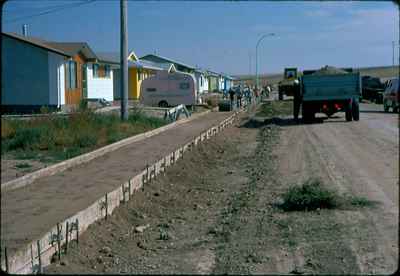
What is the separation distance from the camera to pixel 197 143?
17719 mm

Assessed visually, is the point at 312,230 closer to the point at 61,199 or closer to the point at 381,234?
the point at 381,234

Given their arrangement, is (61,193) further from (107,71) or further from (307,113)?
(107,71)

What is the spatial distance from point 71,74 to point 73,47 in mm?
1296

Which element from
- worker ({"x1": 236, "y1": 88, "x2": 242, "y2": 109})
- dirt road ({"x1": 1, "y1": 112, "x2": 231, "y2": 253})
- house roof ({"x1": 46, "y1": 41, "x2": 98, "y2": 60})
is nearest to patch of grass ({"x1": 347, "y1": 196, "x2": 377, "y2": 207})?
dirt road ({"x1": 1, "y1": 112, "x2": 231, "y2": 253})

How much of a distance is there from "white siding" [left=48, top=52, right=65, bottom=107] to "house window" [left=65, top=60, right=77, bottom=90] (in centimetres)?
88

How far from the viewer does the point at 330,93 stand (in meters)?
8.28

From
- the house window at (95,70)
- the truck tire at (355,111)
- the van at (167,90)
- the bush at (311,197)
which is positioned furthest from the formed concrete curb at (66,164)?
the van at (167,90)

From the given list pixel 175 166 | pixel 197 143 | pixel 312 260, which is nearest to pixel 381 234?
pixel 312 260

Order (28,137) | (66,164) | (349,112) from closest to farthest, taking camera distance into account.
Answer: (28,137) → (349,112) → (66,164)

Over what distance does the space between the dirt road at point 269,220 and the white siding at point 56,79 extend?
15.8 meters

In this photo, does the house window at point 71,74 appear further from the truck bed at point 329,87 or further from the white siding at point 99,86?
the truck bed at point 329,87

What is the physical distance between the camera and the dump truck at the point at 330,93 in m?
7.60

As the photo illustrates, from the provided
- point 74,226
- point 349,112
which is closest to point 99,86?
point 349,112

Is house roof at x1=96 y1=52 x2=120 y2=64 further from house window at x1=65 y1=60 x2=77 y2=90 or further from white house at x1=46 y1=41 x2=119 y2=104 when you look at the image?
house window at x1=65 y1=60 x2=77 y2=90
